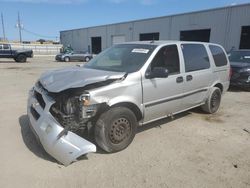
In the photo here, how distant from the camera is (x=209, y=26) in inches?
975

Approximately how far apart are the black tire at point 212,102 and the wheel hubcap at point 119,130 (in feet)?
8.91

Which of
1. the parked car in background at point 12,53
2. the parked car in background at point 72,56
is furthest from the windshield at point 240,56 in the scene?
the parked car in background at point 72,56

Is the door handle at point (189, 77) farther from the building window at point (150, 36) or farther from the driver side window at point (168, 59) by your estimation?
the building window at point (150, 36)

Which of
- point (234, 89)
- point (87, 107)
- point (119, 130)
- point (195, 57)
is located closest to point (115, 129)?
point (119, 130)

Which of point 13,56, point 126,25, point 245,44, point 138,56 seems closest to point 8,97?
point 138,56

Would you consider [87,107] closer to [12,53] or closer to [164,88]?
[164,88]

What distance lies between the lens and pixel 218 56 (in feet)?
19.6

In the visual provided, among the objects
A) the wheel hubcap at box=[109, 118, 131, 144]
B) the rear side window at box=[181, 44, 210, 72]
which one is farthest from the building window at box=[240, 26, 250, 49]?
the wheel hubcap at box=[109, 118, 131, 144]

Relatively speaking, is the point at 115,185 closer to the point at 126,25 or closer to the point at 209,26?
the point at 209,26

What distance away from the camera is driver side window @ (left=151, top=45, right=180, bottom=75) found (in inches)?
174

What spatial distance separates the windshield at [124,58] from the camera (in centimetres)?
426

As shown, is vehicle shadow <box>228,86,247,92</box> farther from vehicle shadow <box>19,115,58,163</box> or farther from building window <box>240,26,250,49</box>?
building window <box>240,26,250,49</box>

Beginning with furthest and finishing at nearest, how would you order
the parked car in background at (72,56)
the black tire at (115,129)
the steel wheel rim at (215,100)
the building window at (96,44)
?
the building window at (96,44) → the parked car in background at (72,56) → the steel wheel rim at (215,100) → the black tire at (115,129)

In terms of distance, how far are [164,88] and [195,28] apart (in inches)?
943
